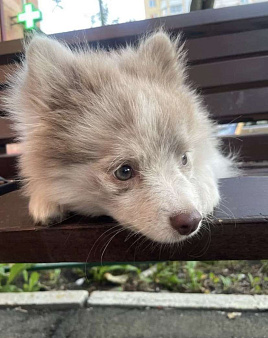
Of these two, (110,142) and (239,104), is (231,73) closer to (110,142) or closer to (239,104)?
(239,104)

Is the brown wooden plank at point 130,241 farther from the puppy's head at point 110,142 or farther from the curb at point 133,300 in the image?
the curb at point 133,300

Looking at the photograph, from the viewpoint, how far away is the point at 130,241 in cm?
132

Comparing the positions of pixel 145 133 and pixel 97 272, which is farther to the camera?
pixel 97 272

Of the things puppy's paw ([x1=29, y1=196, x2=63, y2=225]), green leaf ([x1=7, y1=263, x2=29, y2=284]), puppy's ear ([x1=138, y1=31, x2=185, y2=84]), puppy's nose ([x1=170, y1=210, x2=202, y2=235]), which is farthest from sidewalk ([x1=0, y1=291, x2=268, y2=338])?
puppy's ear ([x1=138, y1=31, x2=185, y2=84])

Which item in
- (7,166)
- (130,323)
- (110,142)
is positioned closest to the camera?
A: (110,142)

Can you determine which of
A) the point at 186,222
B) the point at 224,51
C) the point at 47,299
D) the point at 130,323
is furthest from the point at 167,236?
the point at 47,299

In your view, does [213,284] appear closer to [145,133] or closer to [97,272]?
[97,272]

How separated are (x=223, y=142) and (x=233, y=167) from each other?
1.42 ft

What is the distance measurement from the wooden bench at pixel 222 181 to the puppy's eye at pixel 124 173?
176 millimetres

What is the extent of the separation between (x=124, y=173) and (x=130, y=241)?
0.26m

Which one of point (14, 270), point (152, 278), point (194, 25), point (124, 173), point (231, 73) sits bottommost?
point (152, 278)

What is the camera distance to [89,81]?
1570mm

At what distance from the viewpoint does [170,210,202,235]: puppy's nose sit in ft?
4.02

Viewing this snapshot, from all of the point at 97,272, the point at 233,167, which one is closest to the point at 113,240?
the point at 233,167
